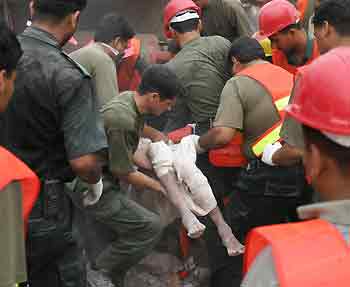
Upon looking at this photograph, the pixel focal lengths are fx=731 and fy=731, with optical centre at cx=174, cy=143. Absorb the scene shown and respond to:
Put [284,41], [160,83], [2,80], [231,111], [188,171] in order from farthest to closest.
Answer: [284,41]
[188,171]
[160,83]
[231,111]
[2,80]

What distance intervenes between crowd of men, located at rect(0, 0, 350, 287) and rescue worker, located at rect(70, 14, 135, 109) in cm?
1

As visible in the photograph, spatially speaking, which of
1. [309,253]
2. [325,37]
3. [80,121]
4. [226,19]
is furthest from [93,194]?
[226,19]

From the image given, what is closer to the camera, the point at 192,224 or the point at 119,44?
the point at 192,224

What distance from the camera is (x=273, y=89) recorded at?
431 centimetres

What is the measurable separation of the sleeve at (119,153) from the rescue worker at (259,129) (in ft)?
1.70

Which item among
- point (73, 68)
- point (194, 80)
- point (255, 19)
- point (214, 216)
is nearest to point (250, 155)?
point (214, 216)

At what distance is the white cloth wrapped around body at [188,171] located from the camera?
15.1 ft

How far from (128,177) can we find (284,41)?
54.2 inches

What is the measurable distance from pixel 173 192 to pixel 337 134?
2.85 metres

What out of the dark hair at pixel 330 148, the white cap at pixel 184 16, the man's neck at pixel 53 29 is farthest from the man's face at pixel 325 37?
the dark hair at pixel 330 148

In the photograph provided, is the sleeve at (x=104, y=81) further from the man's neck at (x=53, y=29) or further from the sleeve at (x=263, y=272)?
the sleeve at (x=263, y=272)

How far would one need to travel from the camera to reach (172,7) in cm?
562

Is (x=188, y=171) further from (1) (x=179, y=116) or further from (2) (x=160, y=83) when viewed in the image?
(1) (x=179, y=116)

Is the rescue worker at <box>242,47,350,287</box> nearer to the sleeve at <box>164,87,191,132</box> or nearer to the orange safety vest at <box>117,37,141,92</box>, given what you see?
the sleeve at <box>164,87,191,132</box>
